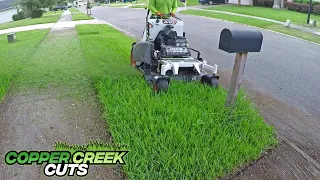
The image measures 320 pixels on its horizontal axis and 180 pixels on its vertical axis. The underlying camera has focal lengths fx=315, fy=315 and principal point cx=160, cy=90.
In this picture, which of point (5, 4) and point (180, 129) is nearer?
point (180, 129)

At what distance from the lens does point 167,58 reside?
6000 mm

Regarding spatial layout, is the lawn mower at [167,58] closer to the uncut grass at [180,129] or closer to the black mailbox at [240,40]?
the uncut grass at [180,129]

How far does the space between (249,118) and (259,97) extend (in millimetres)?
1632

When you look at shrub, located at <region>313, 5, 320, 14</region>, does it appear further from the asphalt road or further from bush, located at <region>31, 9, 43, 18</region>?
bush, located at <region>31, 9, 43, 18</region>

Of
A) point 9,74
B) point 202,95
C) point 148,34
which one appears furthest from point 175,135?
point 9,74

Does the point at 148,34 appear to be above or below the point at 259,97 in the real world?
above

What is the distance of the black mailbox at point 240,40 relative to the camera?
411 cm

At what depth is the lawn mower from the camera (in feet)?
19.1

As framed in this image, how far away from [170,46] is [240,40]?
2.11 metres

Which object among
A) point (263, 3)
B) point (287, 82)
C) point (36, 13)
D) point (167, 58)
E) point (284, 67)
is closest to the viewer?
point (167, 58)

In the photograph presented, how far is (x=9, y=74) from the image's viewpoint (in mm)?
6875

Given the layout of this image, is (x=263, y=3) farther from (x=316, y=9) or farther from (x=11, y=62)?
(x=11, y=62)

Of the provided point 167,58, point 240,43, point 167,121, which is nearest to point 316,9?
point 167,58

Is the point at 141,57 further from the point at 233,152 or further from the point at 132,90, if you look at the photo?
the point at 233,152
